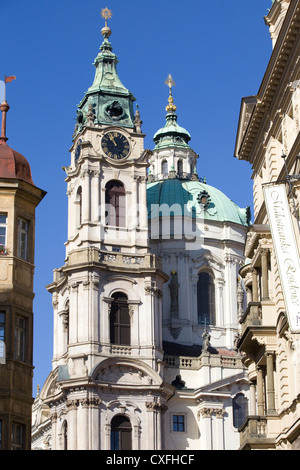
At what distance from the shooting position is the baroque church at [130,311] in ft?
208

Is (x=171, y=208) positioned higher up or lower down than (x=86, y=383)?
higher up

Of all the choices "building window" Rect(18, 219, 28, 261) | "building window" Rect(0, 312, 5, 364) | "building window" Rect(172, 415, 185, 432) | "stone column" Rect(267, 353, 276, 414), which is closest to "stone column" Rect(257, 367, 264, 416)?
"stone column" Rect(267, 353, 276, 414)

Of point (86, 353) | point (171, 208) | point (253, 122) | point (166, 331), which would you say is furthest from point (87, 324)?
point (253, 122)

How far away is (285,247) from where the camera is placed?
32469mm

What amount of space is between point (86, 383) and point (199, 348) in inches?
522

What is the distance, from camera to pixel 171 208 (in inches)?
3076

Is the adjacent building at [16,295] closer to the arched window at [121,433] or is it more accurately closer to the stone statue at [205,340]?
the arched window at [121,433]

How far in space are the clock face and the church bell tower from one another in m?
0.06

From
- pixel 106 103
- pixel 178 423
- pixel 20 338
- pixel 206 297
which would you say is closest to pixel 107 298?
pixel 178 423

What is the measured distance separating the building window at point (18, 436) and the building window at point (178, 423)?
33200mm

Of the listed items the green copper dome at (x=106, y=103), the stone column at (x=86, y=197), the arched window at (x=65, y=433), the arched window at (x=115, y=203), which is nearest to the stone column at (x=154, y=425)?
the arched window at (x=65, y=433)

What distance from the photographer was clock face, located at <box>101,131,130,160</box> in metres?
68.9

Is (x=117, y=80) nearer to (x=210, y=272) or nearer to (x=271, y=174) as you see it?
(x=210, y=272)

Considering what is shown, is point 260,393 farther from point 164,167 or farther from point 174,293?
point 164,167
